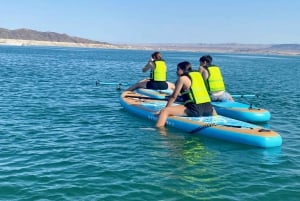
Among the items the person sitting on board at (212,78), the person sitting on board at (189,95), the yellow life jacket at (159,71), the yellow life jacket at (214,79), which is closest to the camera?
the person sitting on board at (189,95)

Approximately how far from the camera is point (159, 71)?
19.0m

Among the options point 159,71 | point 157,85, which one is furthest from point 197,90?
point 157,85

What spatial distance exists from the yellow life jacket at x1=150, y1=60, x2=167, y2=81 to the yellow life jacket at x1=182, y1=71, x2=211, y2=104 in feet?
18.7

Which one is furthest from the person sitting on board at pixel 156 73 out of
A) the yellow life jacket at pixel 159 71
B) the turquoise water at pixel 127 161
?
the turquoise water at pixel 127 161

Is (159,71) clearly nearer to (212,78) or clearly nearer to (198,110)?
(212,78)

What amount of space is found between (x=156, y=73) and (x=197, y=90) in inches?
249

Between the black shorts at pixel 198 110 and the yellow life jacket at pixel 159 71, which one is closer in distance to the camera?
the black shorts at pixel 198 110

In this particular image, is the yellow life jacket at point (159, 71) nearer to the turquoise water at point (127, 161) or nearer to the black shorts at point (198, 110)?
the turquoise water at point (127, 161)

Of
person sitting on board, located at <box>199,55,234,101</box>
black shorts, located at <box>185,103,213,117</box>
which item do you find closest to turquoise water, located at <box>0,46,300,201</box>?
black shorts, located at <box>185,103,213,117</box>

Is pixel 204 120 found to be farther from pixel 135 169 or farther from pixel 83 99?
pixel 83 99

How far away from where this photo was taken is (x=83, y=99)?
2117 centimetres

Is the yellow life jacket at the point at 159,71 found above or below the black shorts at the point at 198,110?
above

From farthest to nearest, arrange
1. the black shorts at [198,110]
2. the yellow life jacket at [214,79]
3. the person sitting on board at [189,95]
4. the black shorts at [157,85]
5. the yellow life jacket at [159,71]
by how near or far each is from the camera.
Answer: the black shorts at [157,85]
the yellow life jacket at [159,71]
the yellow life jacket at [214,79]
the black shorts at [198,110]
the person sitting on board at [189,95]

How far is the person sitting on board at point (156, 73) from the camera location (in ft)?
61.7
